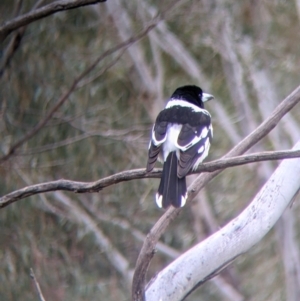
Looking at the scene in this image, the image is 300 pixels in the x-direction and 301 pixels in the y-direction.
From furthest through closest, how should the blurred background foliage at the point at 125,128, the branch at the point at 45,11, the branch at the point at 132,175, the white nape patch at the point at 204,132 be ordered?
the blurred background foliage at the point at 125,128
the branch at the point at 45,11
the white nape patch at the point at 204,132
the branch at the point at 132,175

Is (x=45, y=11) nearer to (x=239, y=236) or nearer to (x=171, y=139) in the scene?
(x=171, y=139)

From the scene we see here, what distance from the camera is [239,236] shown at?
11.8 ft

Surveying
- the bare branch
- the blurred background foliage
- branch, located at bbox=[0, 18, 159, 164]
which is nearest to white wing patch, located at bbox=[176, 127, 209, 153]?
branch, located at bbox=[0, 18, 159, 164]

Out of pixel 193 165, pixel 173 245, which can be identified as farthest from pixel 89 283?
pixel 193 165

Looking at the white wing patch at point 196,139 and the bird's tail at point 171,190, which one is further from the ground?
the white wing patch at point 196,139

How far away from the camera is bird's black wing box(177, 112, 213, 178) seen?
323cm

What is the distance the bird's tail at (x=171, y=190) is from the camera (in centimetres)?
315

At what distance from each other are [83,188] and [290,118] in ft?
14.4

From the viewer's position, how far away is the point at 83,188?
3018 millimetres

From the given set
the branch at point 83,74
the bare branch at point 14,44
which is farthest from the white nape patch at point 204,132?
the bare branch at point 14,44

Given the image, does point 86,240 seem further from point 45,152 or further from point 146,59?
point 146,59

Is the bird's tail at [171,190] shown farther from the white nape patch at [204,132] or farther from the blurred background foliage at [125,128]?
the blurred background foliage at [125,128]

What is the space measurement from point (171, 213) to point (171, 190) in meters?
0.25

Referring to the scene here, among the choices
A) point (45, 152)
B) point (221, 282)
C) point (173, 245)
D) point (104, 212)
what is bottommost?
point (221, 282)
